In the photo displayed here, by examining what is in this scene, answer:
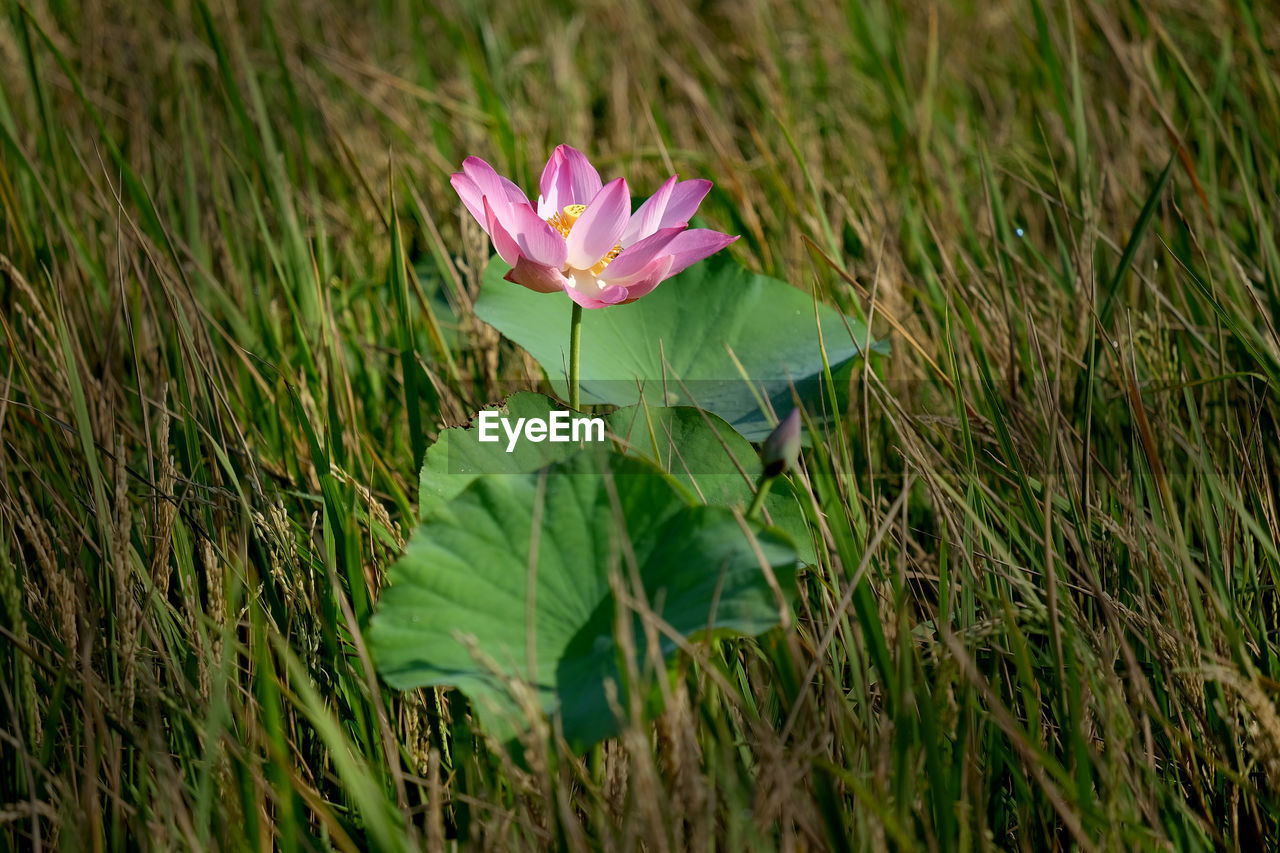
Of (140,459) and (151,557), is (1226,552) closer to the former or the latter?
(151,557)

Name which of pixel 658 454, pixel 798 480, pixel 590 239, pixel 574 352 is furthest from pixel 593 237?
pixel 798 480

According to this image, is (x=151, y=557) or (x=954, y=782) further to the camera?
(x=151, y=557)

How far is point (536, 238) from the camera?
2.74 feet

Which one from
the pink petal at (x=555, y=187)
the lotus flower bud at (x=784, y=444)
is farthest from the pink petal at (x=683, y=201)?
the lotus flower bud at (x=784, y=444)

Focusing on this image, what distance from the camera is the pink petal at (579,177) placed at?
0.96m

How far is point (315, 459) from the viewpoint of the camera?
0.93 m

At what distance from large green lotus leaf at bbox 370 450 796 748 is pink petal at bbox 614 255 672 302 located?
0.19m

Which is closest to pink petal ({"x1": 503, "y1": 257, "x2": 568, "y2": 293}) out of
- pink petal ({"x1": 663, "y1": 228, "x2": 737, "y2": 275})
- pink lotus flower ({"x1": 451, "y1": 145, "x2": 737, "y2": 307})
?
pink lotus flower ({"x1": 451, "y1": 145, "x2": 737, "y2": 307})

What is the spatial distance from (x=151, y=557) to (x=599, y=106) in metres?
1.64

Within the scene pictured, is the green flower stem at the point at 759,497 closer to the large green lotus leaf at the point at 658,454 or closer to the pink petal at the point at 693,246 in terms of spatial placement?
the large green lotus leaf at the point at 658,454

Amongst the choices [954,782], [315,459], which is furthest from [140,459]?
[954,782]

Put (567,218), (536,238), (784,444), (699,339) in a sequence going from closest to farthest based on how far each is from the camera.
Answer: (784,444)
(536,238)
(567,218)
(699,339)

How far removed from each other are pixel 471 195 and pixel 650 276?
0.17 meters

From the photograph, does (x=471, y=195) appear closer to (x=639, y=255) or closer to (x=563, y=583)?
(x=639, y=255)
